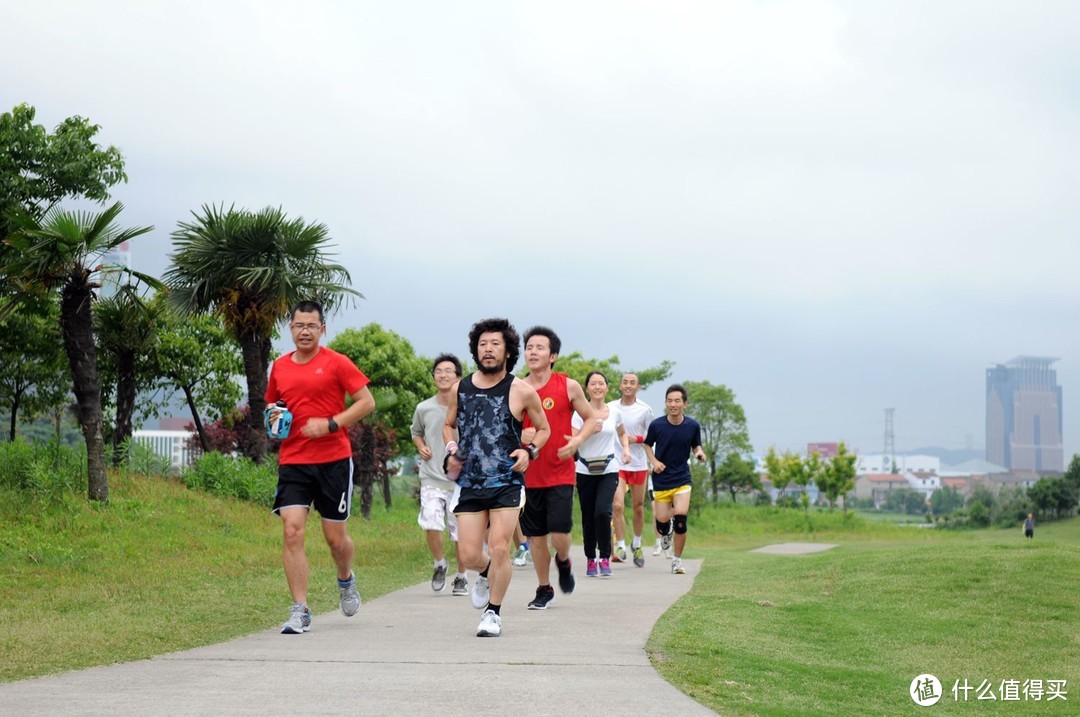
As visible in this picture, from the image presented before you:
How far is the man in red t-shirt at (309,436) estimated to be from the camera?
9.06 metres

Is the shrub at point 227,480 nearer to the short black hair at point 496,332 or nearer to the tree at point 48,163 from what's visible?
the tree at point 48,163

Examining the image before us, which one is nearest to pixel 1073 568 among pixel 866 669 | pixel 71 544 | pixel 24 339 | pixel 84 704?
pixel 866 669

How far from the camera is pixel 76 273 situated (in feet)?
60.3

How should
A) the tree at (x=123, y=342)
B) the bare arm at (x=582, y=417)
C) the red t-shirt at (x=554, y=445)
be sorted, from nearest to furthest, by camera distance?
the bare arm at (x=582, y=417) → the red t-shirt at (x=554, y=445) → the tree at (x=123, y=342)

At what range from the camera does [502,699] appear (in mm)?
5875

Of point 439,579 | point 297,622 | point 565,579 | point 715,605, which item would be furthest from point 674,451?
point 297,622

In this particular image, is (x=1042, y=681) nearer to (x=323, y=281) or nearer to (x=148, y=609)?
(x=148, y=609)

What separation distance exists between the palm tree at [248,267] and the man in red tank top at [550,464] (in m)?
14.6

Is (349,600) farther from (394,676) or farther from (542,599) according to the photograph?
(394,676)

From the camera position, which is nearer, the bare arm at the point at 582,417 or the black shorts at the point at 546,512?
the bare arm at the point at 582,417

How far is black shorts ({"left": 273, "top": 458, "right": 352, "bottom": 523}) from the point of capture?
9.12 m

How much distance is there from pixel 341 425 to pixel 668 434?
7334mm


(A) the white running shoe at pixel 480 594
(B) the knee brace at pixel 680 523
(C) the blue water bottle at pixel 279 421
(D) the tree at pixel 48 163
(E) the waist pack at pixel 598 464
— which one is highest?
(D) the tree at pixel 48 163

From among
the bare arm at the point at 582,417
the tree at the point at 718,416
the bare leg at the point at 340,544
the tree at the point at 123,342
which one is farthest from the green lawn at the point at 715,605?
→ the tree at the point at 718,416
